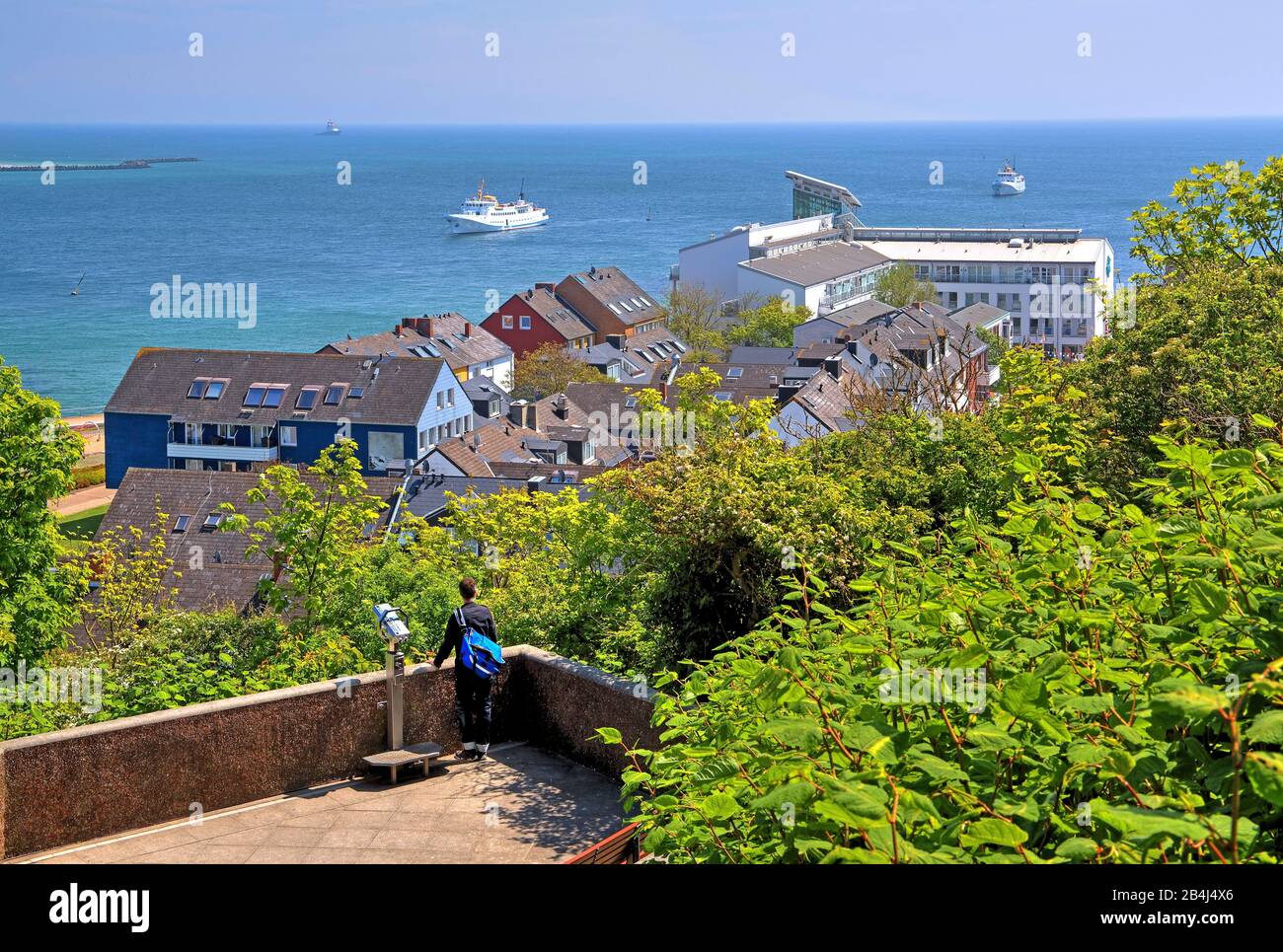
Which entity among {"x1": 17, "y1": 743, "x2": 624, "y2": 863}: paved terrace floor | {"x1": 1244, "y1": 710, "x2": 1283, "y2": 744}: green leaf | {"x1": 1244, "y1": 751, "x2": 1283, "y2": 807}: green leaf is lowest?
{"x1": 17, "y1": 743, "x2": 624, "y2": 863}: paved terrace floor

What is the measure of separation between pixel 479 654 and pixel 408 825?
1.47 metres

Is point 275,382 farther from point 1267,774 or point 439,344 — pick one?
point 1267,774

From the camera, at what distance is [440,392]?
2594 inches

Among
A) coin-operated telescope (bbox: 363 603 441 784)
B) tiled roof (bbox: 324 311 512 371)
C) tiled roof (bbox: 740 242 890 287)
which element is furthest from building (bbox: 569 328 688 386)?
coin-operated telescope (bbox: 363 603 441 784)

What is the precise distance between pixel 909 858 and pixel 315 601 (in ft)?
47.8

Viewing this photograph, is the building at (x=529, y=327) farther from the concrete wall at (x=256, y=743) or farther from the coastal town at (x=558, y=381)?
the concrete wall at (x=256, y=743)

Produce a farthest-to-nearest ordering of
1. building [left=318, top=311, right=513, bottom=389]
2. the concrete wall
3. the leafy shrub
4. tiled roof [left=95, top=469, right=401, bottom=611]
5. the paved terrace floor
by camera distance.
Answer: building [left=318, top=311, right=513, bottom=389] < tiled roof [left=95, top=469, right=401, bottom=611] < the concrete wall < the paved terrace floor < the leafy shrub

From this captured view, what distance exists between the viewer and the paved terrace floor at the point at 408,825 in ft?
28.0

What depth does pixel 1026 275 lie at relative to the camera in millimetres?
115000

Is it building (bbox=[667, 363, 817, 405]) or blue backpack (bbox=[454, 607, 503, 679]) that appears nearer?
blue backpack (bbox=[454, 607, 503, 679])

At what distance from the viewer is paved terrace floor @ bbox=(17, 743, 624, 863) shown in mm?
8539

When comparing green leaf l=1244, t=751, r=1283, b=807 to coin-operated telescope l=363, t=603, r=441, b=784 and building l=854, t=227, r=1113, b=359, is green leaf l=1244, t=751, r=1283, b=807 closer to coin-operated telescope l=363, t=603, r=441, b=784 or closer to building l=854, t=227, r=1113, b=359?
coin-operated telescope l=363, t=603, r=441, b=784

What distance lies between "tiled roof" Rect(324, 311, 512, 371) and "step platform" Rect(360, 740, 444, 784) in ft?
226

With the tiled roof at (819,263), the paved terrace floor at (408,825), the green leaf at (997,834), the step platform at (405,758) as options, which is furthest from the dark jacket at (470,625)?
the tiled roof at (819,263)
